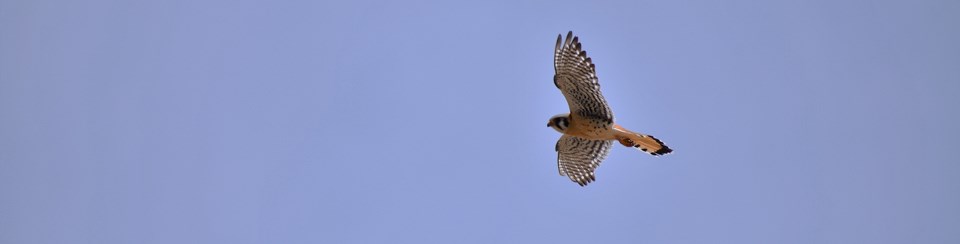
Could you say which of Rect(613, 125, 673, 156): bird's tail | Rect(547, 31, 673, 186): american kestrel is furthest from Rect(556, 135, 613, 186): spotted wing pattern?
Rect(613, 125, 673, 156): bird's tail

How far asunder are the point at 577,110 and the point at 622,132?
0.63 m

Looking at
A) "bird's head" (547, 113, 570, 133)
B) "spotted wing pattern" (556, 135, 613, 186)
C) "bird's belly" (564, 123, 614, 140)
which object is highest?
"spotted wing pattern" (556, 135, 613, 186)

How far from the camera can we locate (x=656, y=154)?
16.1 metres

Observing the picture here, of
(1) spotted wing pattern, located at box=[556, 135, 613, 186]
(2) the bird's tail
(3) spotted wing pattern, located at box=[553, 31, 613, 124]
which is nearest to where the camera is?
(3) spotted wing pattern, located at box=[553, 31, 613, 124]

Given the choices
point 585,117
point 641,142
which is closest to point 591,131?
point 585,117

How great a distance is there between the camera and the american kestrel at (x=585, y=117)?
15.2 meters

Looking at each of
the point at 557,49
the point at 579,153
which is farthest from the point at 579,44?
the point at 579,153

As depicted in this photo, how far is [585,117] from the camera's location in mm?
15641

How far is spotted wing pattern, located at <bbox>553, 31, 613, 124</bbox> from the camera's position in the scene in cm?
1512

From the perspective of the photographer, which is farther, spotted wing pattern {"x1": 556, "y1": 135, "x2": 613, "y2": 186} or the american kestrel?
spotted wing pattern {"x1": 556, "y1": 135, "x2": 613, "y2": 186}

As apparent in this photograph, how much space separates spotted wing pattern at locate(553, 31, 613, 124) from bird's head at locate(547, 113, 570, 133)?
0.34m

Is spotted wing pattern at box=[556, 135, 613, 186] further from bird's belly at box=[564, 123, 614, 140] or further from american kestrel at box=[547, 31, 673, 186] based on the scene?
bird's belly at box=[564, 123, 614, 140]

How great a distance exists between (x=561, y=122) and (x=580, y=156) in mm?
1318

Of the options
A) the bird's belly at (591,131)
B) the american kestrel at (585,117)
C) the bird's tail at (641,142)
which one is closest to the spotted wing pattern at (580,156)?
the american kestrel at (585,117)
